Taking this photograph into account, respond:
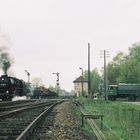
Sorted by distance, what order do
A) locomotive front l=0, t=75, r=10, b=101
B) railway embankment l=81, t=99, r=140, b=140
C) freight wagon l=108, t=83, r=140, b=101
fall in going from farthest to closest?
freight wagon l=108, t=83, r=140, b=101, locomotive front l=0, t=75, r=10, b=101, railway embankment l=81, t=99, r=140, b=140

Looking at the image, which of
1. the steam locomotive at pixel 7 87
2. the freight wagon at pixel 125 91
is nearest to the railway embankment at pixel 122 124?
the steam locomotive at pixel 7 87

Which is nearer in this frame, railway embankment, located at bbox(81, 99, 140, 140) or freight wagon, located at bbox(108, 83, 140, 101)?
railway embankment, located at bbox(81, 99, 140, 140)

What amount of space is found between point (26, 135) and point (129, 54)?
443 ft

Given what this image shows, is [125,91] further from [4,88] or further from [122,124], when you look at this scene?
[122,124]

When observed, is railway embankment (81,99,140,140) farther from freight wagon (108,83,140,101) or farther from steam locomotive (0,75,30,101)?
freight wagon (108,83,140,101)

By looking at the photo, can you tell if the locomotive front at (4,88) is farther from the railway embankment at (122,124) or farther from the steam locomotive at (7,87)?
the railway embankment at (122,124)

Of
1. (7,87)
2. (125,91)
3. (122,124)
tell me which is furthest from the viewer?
(125,91)

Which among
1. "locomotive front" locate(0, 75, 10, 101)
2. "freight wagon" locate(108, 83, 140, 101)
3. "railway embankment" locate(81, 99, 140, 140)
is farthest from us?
"freight wagon" locate(108, 83, 140, 101)

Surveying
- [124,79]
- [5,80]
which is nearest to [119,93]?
[5,80]

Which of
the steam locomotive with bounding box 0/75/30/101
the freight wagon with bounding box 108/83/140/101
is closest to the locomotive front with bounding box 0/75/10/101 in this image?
the steam locomotive with bounding box 0/75/30/101

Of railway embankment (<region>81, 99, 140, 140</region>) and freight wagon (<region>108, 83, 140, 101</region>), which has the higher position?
freight wagon (<region>108, 83, 140, 101</region>)

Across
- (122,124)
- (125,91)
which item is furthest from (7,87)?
(122,124)

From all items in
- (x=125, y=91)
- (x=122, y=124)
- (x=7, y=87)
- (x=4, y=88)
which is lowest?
(x=122, y=124)

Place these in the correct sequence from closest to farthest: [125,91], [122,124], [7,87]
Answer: [122,124], [7,87], [125,91]
